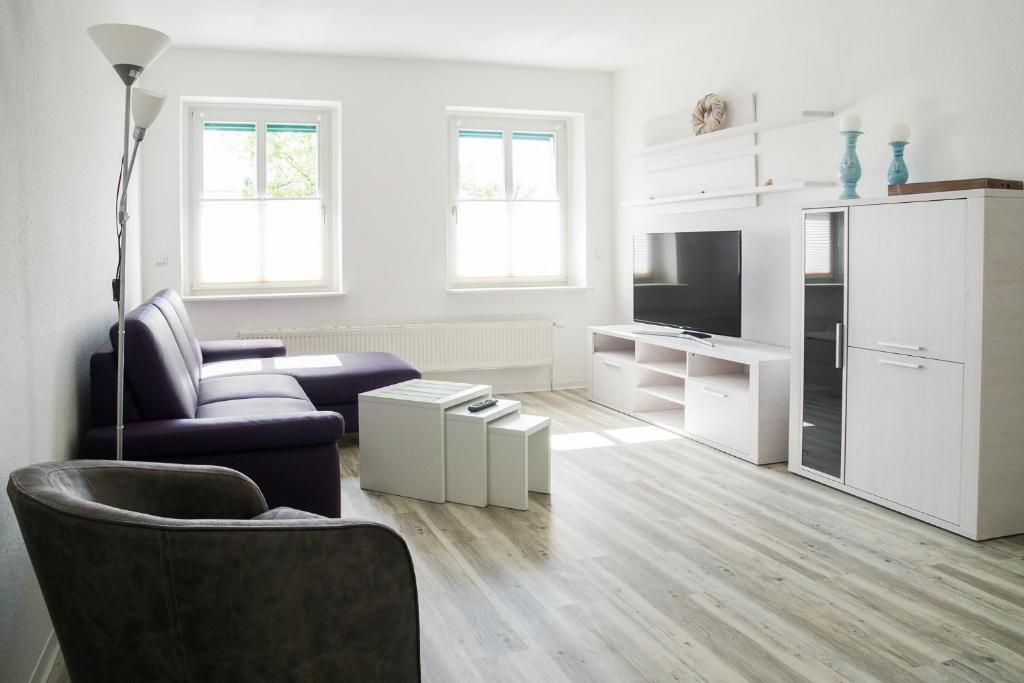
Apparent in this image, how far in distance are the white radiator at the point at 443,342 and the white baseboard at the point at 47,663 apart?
400 centimetres

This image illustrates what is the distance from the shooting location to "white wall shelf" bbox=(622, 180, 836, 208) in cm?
470

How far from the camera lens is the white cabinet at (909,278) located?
3.44 m

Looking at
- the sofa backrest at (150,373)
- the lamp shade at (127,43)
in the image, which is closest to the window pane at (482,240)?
Result: the sofa backrest at (150,373)

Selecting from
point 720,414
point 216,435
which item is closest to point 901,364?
point 720,414

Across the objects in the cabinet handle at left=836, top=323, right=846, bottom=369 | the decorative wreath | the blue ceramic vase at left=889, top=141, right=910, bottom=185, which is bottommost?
the cabinet handle at left=836, top=323, right=846, bottom=369

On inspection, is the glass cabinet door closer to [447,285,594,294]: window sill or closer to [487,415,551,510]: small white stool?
[487,415,551,510]: small white stool

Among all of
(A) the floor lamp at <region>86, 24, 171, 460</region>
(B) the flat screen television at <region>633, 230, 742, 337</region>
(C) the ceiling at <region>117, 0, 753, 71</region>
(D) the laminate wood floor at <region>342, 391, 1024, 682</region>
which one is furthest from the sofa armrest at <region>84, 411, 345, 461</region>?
(C) the ceiling at <region>117, 0, 753, 71</region>

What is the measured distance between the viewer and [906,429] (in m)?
3.67

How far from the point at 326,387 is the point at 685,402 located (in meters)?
2.15

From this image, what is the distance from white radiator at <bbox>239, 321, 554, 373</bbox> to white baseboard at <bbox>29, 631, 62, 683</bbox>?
4.00 m

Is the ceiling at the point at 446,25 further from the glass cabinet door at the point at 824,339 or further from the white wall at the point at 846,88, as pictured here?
the glass cabinet door at the point at 824,339

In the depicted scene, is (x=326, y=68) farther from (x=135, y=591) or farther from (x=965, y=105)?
(x=135, y=591)

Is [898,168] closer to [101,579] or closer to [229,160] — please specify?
[101,579]

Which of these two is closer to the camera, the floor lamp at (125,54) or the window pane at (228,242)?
the floor lamp at (125,54)
